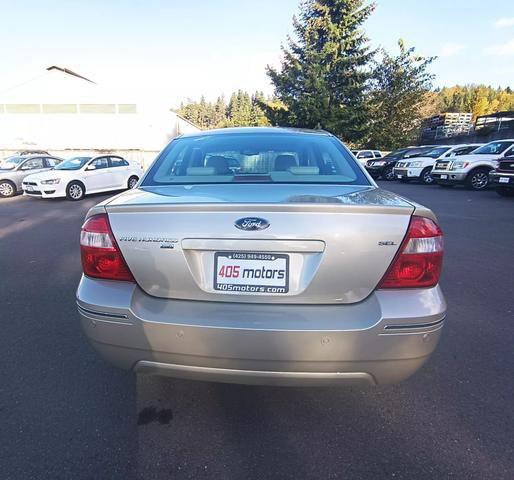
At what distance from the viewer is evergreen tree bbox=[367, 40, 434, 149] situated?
32125 mm

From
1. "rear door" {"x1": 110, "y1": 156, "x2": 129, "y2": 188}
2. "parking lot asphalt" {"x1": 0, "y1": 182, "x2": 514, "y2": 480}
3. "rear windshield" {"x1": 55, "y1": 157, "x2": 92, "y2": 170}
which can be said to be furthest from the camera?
"rear door" {"x1": 110, "y1": 156, "x2": 129, "y2": 188}

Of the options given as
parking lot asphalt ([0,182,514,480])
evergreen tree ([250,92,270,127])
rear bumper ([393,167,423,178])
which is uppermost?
evergreen tree ([250,92,270,127])

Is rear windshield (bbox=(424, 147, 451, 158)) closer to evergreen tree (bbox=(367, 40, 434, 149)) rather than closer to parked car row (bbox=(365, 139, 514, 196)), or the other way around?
parked car row (bbox=(365, 139, 514, 196))

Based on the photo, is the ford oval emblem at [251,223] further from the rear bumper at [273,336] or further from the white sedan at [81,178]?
the white sedan at [81,178]

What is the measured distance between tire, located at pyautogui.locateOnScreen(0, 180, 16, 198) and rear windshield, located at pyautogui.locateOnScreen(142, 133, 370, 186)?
12.8 metres

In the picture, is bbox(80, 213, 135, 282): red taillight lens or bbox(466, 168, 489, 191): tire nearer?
bbox(80, 213, 135, 282): red taillight lens

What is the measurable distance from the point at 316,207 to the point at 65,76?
1468 inches

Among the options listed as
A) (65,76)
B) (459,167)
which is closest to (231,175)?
(459,167)

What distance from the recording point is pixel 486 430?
207 cm

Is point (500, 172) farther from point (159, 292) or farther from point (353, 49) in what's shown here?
point (353, 49)

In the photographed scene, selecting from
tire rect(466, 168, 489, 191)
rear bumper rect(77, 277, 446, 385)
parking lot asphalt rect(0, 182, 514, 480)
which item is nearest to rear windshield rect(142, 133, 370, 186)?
rear bumper rect(77, 277, 446, 385)

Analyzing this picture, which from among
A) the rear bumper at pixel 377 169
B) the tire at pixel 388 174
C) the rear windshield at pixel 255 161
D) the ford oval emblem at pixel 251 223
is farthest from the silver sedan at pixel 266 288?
the rear bumper at pixel 377 169

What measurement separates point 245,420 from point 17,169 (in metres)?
14.9

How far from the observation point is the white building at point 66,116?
31.5 m
